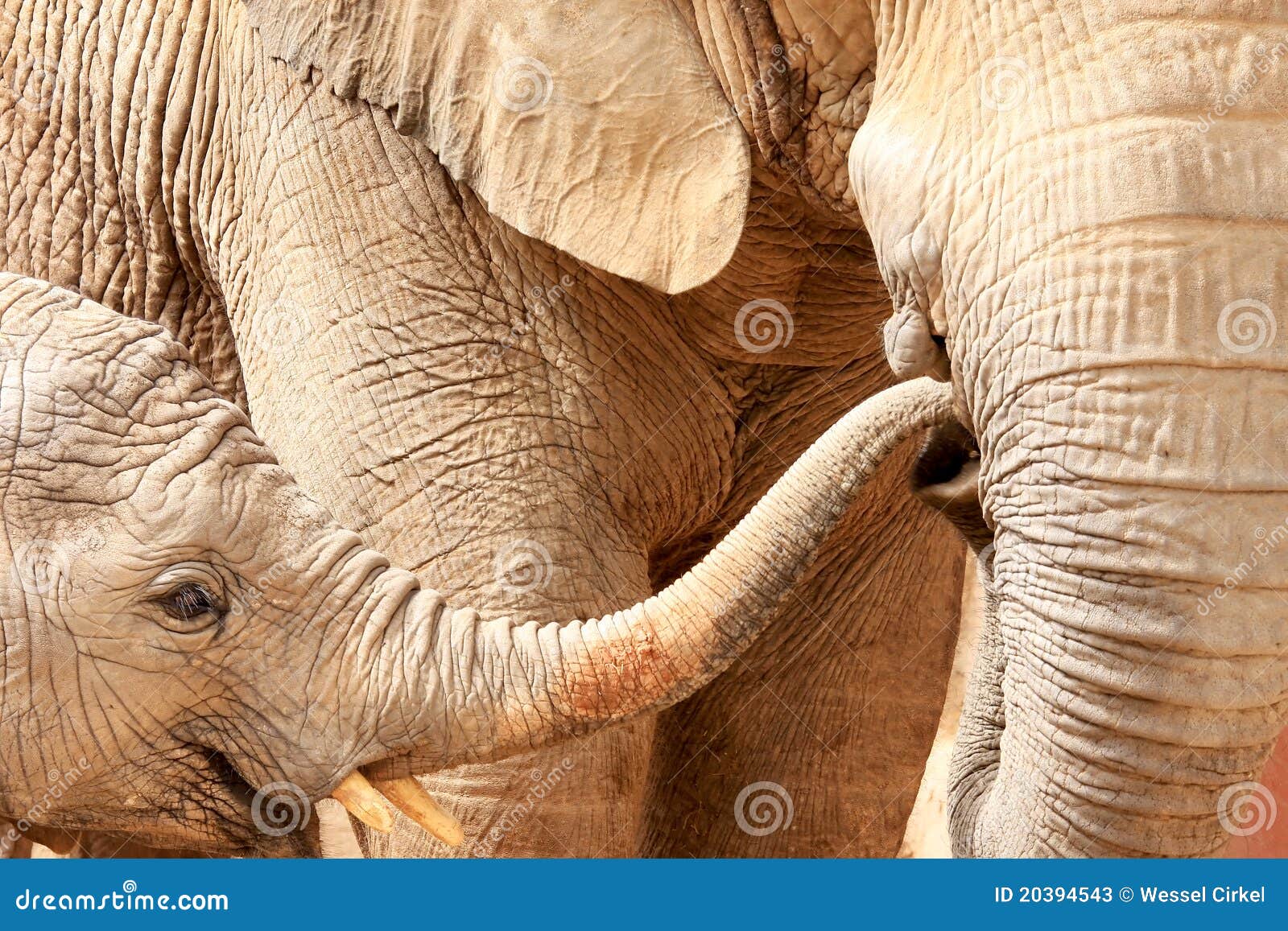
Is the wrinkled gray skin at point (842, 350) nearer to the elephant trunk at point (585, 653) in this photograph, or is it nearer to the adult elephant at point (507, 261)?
the adult elephant at point (507, 261)

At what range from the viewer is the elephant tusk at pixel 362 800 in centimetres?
248

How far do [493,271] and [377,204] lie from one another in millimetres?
199

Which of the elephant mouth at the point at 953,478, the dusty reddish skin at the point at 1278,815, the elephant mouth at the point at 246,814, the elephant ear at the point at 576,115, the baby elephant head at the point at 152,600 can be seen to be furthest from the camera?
the dusty reddish skin at the point at 1278,815

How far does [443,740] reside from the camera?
2504 mm

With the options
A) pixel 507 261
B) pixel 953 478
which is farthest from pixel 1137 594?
pixel 507 261

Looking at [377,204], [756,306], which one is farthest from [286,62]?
[756,306]

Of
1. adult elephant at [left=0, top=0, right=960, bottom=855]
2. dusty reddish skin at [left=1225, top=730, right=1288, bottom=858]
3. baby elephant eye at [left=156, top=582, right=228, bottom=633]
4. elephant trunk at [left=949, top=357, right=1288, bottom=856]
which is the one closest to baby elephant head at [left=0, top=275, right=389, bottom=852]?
baby elephant eye at [left=156, top=582, right=228, bottom=633]

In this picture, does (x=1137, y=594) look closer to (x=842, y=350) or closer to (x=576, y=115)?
(x=576, y=115)

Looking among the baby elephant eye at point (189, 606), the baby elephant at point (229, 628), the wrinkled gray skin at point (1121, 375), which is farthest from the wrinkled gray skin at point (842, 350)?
the baby elephant eye at point (189, 606)

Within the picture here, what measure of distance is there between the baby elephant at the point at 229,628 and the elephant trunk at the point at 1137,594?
282mm

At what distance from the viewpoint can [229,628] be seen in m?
2.46

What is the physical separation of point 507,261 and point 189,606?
95 cm

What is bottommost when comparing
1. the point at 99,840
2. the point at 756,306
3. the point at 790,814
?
the point at 790,814

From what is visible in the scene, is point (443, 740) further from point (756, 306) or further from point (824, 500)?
point (756, 306)
